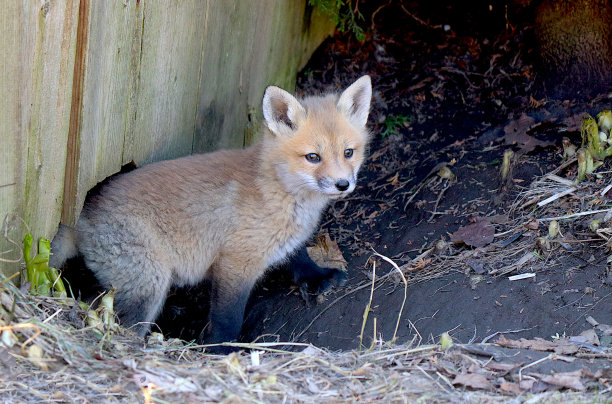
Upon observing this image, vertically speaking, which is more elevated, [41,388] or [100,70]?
[100,70]

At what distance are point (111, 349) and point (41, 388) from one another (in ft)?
1.51

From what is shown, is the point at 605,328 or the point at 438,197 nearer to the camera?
the point at 605,328

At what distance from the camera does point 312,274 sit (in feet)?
14.6

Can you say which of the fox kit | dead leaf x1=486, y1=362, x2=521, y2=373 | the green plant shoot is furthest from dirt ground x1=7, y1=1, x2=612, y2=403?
the fox kit

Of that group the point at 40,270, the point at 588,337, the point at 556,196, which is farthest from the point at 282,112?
the point at 588,337

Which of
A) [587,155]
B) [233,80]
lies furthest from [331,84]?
[587,155]

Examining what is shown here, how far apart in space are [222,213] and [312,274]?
2.92 feet

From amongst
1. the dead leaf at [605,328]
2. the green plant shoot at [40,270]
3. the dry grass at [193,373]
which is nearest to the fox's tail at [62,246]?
the green plant shoot at [40,270]

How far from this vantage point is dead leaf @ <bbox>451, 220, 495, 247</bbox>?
13.8 ft

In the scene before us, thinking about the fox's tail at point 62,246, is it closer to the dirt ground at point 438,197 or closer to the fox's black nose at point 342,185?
the dirt ground at point 438,197

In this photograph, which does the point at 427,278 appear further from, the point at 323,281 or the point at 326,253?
the point at 326,253

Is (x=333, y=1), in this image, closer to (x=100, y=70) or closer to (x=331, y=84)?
(x=331, y=84)

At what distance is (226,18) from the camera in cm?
466

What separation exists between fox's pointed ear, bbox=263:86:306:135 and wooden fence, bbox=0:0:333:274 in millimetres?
743
